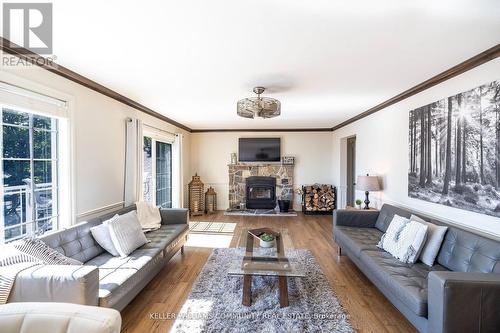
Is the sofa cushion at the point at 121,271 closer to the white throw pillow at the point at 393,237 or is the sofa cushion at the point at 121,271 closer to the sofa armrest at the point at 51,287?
the sofa armrest at the point at 51,287

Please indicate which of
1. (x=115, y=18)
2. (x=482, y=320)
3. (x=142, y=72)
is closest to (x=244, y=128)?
(x=142, y=72)

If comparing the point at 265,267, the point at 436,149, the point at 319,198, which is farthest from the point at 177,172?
the point at 436,149

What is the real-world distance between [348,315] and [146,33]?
9.70 feet

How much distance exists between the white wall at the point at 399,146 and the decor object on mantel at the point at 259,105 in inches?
73.5

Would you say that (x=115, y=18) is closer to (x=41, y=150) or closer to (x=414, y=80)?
(x=41, y=150)

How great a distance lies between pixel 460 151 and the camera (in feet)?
8.13

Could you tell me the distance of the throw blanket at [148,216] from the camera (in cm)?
351

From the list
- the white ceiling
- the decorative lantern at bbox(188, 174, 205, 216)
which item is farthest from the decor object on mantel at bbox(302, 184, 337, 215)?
the white ceiling

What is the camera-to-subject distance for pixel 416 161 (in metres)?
3.20

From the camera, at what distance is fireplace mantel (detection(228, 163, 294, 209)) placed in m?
6.92

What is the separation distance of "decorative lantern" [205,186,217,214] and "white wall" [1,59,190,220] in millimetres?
3312


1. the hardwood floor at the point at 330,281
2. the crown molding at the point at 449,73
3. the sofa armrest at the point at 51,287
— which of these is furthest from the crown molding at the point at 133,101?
the hardwood floor at the point at 330,281

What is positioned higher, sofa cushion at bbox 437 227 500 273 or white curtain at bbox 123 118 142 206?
white curtain at bbox 123 118 142 206

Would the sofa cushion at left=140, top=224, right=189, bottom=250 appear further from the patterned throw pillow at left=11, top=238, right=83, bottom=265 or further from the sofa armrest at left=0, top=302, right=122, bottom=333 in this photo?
the sofa armrest at left=0, top=302, right=122, bottom=333
